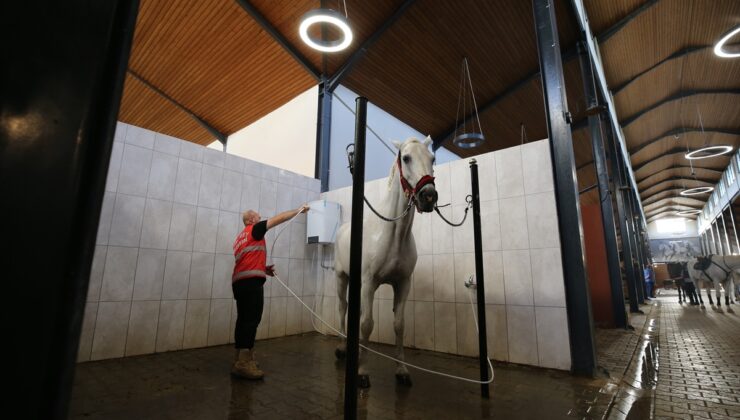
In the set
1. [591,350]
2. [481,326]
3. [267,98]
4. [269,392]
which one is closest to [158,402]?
[269,392]

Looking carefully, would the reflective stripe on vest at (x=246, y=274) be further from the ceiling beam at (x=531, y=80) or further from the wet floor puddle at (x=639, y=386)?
the ceiling beam at (x=531, y=80)

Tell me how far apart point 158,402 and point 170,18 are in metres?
7.85

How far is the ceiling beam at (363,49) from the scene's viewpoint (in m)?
7.39

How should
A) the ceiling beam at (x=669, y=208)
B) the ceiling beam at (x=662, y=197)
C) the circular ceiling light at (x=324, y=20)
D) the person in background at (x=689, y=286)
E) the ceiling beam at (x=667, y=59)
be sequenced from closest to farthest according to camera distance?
1. the circular ceiling light at (x=324, y=20)
2. the ceiling beam at (x=667, y=59)
3. the person in background at (x=689, y=286)
4. the ceiling beam at (x=662, y=197)
5. the ceiling beam at (x=669, y=208)

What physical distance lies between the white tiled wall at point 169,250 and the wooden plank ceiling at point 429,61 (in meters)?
4.22

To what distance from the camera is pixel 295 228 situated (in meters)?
5.93

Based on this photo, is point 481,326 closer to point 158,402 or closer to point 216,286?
point 158,402

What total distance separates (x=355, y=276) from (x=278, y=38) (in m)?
7.72

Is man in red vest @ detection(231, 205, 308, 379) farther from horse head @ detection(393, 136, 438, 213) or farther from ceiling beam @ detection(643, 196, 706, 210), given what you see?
ceiling beam @ detection(643, 196, 706, 210)

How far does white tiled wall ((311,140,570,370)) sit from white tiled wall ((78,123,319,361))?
7.98ft

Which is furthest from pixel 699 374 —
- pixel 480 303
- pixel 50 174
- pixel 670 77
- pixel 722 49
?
pixel 670 77

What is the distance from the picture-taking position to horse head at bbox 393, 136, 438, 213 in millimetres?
2671

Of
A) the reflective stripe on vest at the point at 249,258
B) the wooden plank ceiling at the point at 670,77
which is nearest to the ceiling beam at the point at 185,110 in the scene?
the reflective stripe on vest at the point at 249,258

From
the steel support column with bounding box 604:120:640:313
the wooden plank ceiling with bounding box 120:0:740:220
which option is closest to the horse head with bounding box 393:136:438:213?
the wooden plank ceiling with bounding box 120:0:740:220
